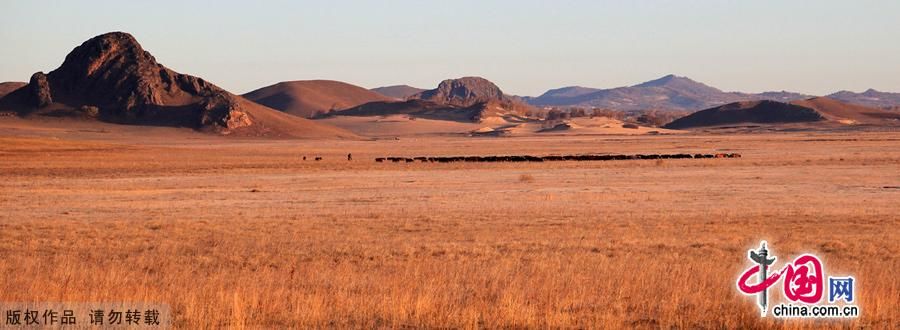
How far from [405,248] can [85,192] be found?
71.8ft

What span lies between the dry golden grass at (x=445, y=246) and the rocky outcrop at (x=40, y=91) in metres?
151

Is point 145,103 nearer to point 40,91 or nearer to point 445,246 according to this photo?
point 40,91

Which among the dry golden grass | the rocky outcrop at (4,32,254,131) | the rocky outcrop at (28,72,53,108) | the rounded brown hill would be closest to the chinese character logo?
the dry golden grass

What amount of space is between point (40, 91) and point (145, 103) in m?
20.1

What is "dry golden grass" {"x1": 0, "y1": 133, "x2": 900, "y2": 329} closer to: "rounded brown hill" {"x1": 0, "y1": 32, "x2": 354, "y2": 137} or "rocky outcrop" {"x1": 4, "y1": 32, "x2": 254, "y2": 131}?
"rounded brown hill" {"x1": 0, "y1": 32, "x2": 354, "y2": 137}

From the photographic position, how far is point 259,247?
1992 centimetres

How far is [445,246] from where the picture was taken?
19.7 metres

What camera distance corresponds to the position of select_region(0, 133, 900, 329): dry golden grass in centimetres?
1210

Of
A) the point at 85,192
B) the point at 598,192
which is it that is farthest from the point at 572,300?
the point at 85,192

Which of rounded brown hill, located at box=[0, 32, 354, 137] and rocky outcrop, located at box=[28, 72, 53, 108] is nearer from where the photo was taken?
rounded brown hill, located at box=[0, 32, 354, 137]

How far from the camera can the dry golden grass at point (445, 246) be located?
12102 millimetres

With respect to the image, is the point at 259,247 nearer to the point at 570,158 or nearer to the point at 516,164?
the point at 516,164

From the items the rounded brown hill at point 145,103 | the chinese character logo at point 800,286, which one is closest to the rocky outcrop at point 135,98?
the rounded brown hill at point 145,103

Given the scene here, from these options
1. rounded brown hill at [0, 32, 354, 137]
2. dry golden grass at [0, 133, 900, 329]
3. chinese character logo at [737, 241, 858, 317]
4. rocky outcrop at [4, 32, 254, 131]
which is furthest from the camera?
rocky outcrop at [4, 32, 254, 131]
